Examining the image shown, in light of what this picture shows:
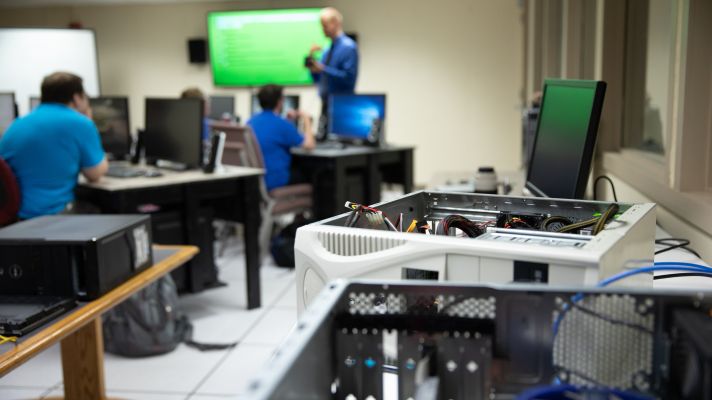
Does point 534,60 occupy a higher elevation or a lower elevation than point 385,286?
higher

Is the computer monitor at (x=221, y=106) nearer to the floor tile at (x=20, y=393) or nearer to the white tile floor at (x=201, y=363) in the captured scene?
the white tile floor at (x=201, y=363)

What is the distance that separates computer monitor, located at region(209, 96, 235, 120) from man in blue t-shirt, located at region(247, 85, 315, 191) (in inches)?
101

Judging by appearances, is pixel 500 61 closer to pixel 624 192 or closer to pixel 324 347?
pixel 624 192

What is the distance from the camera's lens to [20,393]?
2.73 m

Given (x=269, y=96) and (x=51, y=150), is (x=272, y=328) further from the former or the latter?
(x=269, y=96)

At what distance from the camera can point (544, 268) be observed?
0.87 m

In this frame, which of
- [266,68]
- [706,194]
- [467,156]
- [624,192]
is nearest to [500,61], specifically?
[467,156]

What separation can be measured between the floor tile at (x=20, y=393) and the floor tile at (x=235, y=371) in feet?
2.13

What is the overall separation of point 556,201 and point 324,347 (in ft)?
2.26

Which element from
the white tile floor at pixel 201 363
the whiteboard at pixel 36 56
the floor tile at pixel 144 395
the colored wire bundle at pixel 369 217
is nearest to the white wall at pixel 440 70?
the whiteboard at pixel 36 56

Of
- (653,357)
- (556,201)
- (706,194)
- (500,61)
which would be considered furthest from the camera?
(500,61)

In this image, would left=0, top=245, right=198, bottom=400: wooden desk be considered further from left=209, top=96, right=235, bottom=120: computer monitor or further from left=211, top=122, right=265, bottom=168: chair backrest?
left=209, top=96, right=235, bottom=120: computer monitor

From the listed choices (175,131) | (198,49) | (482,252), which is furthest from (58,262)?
(198,49)

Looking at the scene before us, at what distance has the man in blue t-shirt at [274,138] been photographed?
15.1 feet
